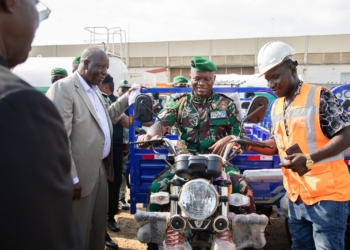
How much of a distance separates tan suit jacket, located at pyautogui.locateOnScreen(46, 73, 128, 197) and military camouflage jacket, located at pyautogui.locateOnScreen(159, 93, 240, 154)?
2.60 feet

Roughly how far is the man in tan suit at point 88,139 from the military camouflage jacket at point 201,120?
68cm

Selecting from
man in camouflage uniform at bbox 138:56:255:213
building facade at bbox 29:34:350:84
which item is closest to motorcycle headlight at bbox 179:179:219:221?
man in camouflage uniform at bbox 138:56:255:213

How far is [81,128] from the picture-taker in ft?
8.85

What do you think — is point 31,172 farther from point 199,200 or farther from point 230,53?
point 230,53

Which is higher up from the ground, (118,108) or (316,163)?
(118,108)

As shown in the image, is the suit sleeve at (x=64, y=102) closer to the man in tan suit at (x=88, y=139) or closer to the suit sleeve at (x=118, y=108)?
the man in tan suit at (x=88, y=139)

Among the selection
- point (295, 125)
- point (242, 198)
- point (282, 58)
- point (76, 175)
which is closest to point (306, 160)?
point (295, 125)

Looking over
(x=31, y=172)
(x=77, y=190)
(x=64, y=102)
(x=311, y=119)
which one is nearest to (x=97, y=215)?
(x=77, y=190)

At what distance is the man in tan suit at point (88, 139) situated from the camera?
105 inches

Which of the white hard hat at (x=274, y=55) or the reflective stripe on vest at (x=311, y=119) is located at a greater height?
the white hard hat at (x=274, y=55)

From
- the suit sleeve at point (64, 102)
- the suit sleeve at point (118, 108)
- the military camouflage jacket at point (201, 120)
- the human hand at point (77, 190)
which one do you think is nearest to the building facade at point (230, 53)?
the suit sleeve at point (118, 108)

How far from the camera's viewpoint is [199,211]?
2066mm

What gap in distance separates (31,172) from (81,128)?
2.00 meters

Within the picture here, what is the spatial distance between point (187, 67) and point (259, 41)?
6.25 meters
